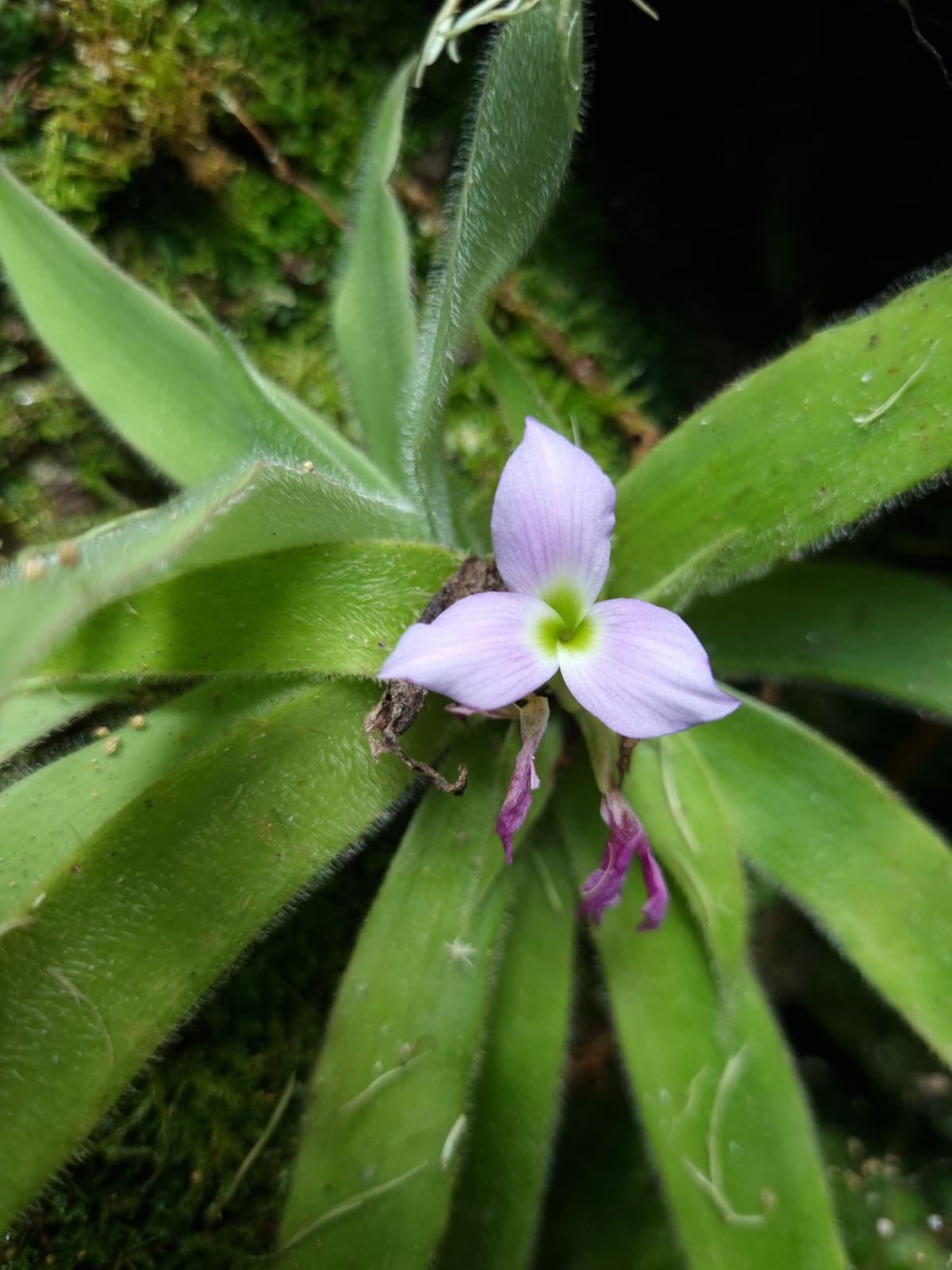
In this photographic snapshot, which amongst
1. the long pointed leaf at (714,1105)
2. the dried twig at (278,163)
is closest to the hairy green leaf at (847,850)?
the long pointed leaf at (714,1105)

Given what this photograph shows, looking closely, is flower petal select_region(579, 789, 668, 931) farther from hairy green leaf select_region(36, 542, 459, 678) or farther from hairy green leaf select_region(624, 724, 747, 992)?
hairy green leaf select_region(36, 542, 459, 678)

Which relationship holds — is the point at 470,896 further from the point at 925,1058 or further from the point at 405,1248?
the point at 925,1058

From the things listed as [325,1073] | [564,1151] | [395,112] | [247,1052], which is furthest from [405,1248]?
[395,112]

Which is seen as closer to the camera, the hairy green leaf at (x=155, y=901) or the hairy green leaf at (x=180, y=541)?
the hairy green leaf at (x=180, y=541)

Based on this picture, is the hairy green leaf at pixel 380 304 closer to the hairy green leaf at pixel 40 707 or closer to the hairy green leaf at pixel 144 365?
the hairy green leaf at pixel 144 365

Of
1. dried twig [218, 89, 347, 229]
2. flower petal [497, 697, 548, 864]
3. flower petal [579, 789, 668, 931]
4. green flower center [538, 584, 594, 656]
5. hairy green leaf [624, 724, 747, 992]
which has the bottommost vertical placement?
hairy green leaf [624, 724, 747, 992]

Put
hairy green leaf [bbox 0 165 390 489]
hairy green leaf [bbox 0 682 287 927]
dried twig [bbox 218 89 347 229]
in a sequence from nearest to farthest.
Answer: hairy green leaf [bbox 0 682 287 927], hairy green leaf [bbox 0 165 390 489], dried twig [bbox 218 89 347 229]

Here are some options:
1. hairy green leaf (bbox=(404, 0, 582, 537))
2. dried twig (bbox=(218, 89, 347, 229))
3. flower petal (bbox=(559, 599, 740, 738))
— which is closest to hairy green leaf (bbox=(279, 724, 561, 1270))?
flower petal (bbox=(559, 599, 740, 738))
